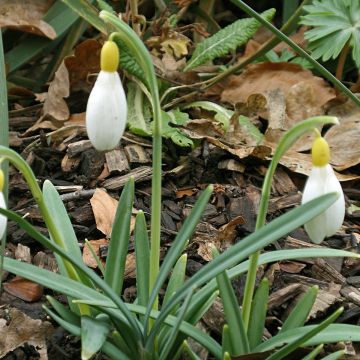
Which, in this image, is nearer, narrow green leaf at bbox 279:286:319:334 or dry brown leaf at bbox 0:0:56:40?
narrow green leaf at bbox 279:286:319:334

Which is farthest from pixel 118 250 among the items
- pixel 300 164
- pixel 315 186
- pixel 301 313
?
pixel 300 164

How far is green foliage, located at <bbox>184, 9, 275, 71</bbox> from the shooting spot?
346cm

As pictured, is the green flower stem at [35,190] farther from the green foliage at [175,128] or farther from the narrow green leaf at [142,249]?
the green foliage at [175,128]

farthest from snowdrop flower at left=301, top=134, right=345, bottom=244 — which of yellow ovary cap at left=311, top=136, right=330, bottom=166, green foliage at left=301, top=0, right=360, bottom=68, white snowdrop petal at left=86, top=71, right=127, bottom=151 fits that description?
green foliage at left=301, top=0, right=360, bottom=68

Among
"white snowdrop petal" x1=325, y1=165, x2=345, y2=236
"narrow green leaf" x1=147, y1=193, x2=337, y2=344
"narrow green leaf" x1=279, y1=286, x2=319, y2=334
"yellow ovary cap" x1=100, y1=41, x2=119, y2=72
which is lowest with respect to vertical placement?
"narrow green leaf" x1=279, y1=286, x2=319, y2=334

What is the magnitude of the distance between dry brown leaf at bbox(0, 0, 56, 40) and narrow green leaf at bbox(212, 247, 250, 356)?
212 centimetres

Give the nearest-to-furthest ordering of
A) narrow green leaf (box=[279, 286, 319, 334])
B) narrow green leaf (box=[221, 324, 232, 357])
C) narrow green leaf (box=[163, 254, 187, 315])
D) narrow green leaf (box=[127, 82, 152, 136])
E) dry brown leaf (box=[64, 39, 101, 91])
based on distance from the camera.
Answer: narrow green leaf (box=[221, 324, 232, 357]), narrow green leaf (box=[279, 286, 319, 334]), narrow green leaf (box=[163, 254, 187, 315]), narrow green leaf (box=[127, 82, 152, 136]), dry brown leaf (box=[64, 39, 101, 91])


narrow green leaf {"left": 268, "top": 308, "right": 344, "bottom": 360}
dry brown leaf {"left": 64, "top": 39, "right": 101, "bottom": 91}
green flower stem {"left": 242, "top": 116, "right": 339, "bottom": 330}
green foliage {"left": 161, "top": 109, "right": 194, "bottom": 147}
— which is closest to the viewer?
green flower stem {"left": 242, "top": 116, "right": 339, "bottom": 330}

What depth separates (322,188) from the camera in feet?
5.67

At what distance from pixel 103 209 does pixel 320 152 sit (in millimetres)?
1188

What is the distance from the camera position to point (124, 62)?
3.24 m

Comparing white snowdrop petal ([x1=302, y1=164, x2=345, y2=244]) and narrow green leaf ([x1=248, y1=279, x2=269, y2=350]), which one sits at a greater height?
white snowdrop petal ([x1=302, y1=164, x2=345, y2=244])

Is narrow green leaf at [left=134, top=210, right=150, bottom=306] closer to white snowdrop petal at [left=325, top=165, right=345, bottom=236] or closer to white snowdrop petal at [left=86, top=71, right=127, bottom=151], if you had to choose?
white snowdrop petal at [left=86, top=71, right=127, bottom=151]

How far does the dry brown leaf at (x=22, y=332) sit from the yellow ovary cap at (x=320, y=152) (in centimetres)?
97
